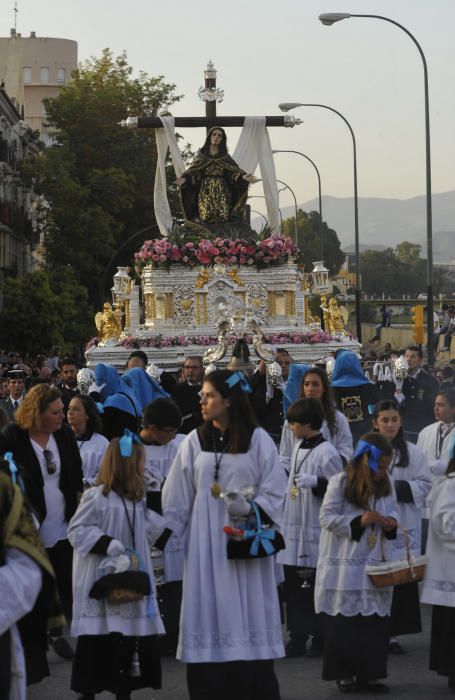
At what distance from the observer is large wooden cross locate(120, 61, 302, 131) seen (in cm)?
3062

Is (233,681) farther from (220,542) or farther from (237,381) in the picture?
(237,381)

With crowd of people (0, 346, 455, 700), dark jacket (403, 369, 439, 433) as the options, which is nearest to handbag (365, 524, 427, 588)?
crowd of people (0, 346, 455, 700)

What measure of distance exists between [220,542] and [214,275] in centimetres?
2114

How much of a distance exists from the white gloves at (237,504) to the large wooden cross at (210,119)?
2319 cm

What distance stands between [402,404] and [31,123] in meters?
88.5

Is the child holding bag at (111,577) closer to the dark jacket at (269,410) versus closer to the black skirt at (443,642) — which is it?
the black skirt at (443,642)

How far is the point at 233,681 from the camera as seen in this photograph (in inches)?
315

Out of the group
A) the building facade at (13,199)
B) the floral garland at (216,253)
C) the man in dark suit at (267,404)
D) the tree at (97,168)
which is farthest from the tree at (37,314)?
the man in dark suit at (267,404)

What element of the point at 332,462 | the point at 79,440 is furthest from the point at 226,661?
the point at 79,440

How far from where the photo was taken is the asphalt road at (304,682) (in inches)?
347

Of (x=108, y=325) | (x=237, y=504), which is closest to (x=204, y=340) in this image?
(x=108, y=325)

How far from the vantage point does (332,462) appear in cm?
979

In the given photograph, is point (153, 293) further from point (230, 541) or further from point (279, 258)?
point (230, 541)

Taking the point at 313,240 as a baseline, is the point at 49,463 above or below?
below
